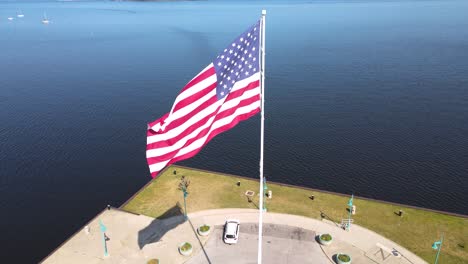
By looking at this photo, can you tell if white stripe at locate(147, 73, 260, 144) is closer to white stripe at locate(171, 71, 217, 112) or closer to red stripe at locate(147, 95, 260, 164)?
red stripe at locate(147, 95, 260, 164)

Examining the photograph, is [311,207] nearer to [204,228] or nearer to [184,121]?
[204,228]

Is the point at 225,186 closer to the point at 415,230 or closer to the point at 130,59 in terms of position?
the point at 415,230

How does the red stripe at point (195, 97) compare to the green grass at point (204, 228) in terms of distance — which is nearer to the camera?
the red stripe at point (195, 97)

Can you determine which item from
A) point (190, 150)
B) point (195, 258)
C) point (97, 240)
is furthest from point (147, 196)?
Result: point (190, 150)

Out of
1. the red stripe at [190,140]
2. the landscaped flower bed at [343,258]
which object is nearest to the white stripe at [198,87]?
the red stripe at [190,140]

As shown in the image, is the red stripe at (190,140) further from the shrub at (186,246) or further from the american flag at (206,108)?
the shrub at (186,246)

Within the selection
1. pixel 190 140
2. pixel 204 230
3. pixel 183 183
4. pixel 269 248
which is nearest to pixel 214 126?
pixel 190 140
